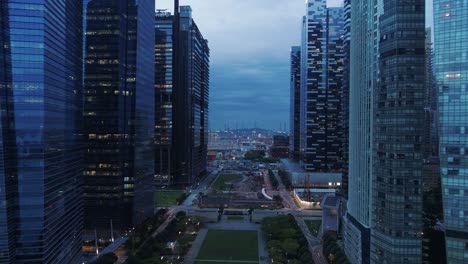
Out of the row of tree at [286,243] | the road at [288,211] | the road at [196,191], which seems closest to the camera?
the row of tree at [286,243]

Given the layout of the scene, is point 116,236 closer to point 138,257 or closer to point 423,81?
point 138,257

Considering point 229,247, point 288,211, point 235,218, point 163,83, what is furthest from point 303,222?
point 163,83

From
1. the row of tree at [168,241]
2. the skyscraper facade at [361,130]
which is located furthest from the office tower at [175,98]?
the skyscraper facade at [361,130]

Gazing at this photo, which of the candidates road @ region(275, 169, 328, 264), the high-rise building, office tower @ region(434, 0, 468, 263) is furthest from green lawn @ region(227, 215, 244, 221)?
office tower @ region(434, 0, 468, 263)

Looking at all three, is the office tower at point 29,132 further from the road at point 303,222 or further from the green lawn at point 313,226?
the green lawn at point 313,226

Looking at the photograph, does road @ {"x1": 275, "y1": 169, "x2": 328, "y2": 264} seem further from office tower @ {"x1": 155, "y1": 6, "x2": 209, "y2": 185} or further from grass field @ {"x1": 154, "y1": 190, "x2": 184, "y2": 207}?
office tower @ {"x1": 155, "y1": 6, "x2": 209, "y2": 185}

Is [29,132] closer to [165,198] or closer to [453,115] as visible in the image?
[453,115]

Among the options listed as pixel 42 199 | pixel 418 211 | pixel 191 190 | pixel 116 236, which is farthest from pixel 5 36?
pixel 191 190
